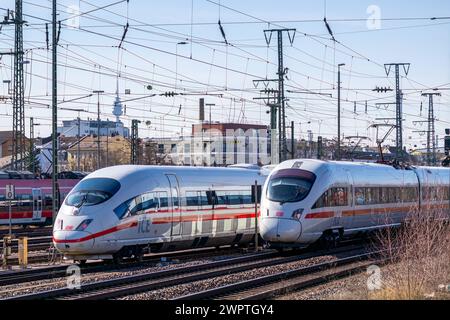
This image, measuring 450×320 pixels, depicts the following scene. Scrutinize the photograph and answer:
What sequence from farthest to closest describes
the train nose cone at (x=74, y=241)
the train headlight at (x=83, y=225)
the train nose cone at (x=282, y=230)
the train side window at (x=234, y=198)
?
1. the train side window at (x=234, y=198)
2. the train nose cone at (x=282, y=230)
3. the train headlight at (x=83, y=225)
4. the train nose cone at (x=74, y=241)

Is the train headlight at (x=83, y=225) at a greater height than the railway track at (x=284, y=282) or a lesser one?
greater

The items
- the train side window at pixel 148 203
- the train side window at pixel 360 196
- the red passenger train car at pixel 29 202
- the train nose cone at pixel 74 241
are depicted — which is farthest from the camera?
the red passenger train car at pixel 29 202

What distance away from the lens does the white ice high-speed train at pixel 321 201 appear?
27.0 metres

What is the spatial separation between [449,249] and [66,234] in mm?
11173

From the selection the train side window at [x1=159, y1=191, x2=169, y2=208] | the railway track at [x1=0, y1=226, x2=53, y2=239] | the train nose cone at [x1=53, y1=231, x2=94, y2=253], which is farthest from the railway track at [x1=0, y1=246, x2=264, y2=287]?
the railway track at [x1=0, y1=226, x2=53, y2=239]

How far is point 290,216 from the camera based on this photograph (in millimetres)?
26922

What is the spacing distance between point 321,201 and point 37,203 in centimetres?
2507

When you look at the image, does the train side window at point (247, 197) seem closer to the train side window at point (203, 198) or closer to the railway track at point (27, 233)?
the train side window at point (203, 198)

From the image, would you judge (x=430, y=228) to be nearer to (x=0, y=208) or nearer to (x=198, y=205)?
(x=198, y=205)

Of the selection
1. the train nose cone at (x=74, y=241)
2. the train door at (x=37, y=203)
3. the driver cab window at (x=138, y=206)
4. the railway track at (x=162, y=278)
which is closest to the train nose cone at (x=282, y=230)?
the railway track at (x=162, y=278)

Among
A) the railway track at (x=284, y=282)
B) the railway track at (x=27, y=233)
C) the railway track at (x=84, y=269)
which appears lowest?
the railway track at (x=27, y=233)

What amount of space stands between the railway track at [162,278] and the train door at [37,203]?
2353 centimetres

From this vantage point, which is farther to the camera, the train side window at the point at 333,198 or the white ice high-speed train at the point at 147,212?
the train side window at the point at 333,198
